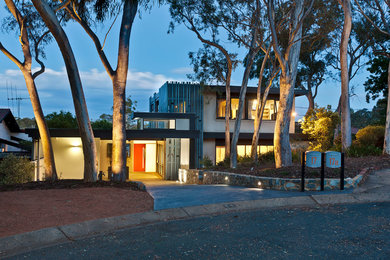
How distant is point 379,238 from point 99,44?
10.3 m

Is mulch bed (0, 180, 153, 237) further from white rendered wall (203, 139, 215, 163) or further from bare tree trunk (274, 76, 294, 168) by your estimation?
white rendered wall (203, 139, 215, 163)

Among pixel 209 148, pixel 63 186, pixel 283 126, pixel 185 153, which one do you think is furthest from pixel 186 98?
pixel 63 186

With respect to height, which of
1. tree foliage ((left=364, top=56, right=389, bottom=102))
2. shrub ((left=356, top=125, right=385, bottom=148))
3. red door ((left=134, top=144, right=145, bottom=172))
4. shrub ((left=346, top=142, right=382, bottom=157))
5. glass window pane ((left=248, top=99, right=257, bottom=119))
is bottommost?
red door ((left=134, top=144, right=145, bottom=172))

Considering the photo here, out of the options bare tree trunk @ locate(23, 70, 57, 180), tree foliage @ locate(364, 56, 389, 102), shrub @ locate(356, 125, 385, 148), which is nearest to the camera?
bare tree trunk @ locate(23, 70, 57, 180)

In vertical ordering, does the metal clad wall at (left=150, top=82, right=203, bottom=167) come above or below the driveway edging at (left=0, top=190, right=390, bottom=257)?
above

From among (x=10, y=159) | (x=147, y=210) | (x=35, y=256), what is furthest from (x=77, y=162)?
(x=35, y=256)

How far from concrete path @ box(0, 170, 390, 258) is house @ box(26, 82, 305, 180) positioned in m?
11.6

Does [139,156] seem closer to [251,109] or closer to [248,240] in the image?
[251,109]

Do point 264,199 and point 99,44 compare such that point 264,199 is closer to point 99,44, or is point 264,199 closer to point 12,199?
point 12,199

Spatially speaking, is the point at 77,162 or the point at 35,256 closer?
the point at 35,256

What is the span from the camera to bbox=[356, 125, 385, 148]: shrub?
18578mm

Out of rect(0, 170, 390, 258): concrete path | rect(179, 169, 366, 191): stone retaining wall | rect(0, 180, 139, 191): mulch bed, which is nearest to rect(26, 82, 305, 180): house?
rect(179, 169, 366, 191): stone retaining wall

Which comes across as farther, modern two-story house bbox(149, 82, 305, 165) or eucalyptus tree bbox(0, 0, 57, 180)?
modern two-story house bbox(149, 82, 305, 165)

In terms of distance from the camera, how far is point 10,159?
14.4 meters
